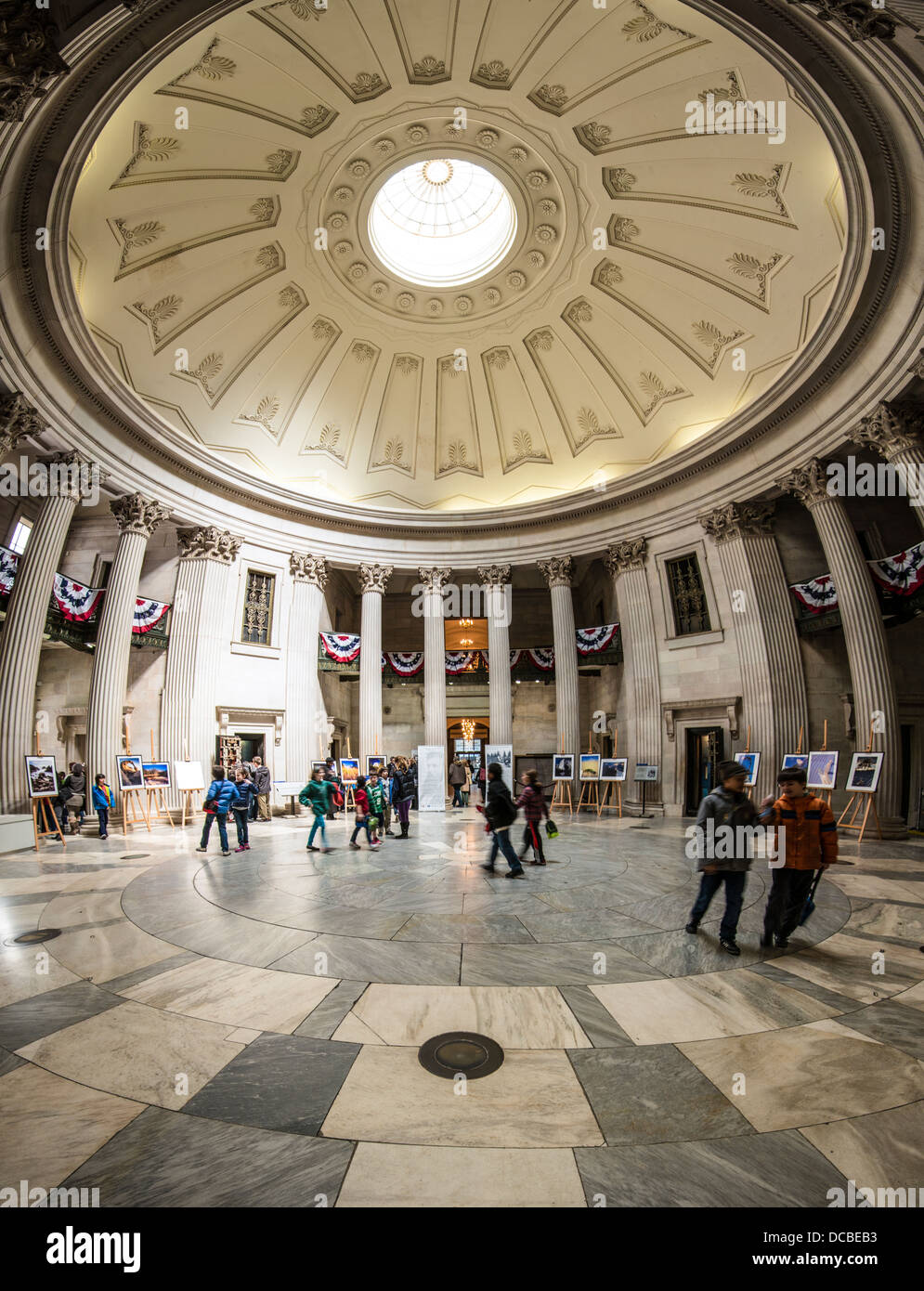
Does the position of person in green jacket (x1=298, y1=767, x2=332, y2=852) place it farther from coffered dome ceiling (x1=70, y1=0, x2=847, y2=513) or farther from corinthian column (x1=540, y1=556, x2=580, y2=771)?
coffered dome ceiling (x1=70, y1=0, x2=847, y2=513)

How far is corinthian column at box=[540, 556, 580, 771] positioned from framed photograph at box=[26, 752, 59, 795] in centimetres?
1569

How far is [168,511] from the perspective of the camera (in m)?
18.1

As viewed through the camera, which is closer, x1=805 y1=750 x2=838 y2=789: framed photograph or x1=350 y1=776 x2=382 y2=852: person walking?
x1=350 y1=776 x2=382 y2=852: person walking

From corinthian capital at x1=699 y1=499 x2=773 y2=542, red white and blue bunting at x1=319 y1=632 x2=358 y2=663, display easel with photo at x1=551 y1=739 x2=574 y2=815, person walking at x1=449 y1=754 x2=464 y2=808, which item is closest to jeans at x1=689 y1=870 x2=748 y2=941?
display easel with photo at x1=551 y1=739 x2=574 y2=815

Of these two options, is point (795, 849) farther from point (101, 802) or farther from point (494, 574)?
point (494, 574)

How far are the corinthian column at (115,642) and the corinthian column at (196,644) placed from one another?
1.82 m

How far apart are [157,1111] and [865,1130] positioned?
3510 millimetres

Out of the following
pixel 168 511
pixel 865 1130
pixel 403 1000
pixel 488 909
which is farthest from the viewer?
pixel 168 511

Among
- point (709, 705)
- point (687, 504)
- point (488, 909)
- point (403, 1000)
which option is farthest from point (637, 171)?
point (403, 1000)

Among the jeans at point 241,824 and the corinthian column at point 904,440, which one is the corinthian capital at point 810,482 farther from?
the jeans at point 241,824

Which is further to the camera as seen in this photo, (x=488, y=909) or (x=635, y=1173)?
(x=488, y=909)

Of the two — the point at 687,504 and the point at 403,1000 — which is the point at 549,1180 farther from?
the point at 687,504

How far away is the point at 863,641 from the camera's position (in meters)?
14.3

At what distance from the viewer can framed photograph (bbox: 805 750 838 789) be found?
12.4 meters
